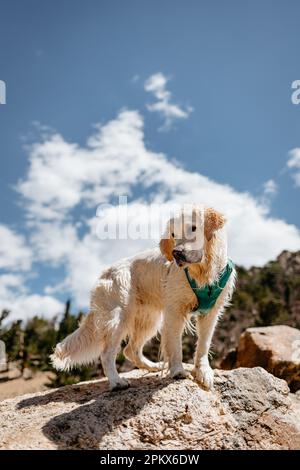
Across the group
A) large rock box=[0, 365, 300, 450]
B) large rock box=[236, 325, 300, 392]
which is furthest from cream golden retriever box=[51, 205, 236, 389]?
large rock box=[236, 325, 300, 392]

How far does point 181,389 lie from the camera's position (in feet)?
18.6

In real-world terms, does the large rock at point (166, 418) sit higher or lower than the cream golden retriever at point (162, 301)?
lower

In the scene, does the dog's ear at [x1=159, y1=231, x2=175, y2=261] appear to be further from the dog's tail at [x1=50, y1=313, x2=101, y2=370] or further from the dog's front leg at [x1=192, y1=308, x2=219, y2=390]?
the dog's tail at [x1=50, y1=313, x2=101, y2=370]

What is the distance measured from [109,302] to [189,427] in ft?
6.95

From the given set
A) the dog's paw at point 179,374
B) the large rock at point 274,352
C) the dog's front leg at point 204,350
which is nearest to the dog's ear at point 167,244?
the dog's front leg at point 204,350

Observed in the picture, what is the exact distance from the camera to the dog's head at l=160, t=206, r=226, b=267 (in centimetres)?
530

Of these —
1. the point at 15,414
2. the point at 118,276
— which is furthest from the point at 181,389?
the point at 15,414

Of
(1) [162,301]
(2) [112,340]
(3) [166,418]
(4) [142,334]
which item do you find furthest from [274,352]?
(3) [166,418]

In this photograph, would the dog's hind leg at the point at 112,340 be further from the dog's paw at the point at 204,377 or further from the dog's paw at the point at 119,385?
the dog's paw at the point at 204,377

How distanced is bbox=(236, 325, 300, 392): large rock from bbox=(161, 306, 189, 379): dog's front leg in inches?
228

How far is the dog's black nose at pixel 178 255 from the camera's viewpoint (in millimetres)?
5176

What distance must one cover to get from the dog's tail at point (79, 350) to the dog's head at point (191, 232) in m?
1.95

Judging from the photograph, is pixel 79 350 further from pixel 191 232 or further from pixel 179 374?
pixel 191 232

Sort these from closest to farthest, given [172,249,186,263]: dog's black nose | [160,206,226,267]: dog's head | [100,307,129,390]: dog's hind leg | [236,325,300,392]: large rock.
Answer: [172,249,186,263]: dog's black nose, [160,206,226,267]: dog's head, [100,307,129,390]: dog's hind leg, [236,325,300,392]: large rock
